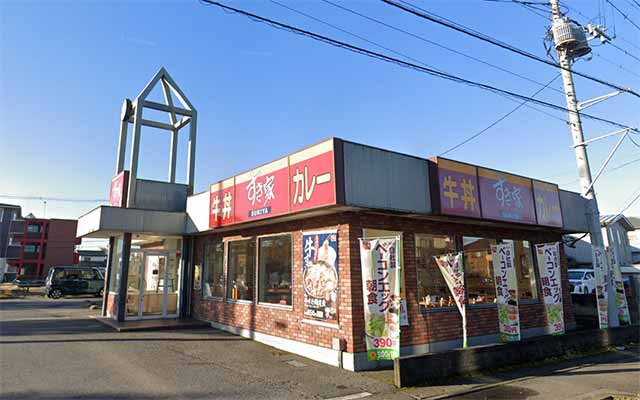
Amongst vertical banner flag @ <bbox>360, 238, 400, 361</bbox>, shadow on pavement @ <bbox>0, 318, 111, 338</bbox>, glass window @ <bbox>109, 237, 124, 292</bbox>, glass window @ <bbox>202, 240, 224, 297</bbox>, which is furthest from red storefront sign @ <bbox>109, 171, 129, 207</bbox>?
vertical banner flag @ <bbox>360, 238, 400, 361</bbox>

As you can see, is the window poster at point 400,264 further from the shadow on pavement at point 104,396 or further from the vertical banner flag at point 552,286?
the vertical banner flag at point 552,286

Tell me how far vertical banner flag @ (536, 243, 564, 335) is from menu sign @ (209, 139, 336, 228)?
6.67 meters

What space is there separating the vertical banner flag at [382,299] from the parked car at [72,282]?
24.1 metres

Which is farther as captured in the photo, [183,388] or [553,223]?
[553,223]

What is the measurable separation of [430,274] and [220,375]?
208 inches

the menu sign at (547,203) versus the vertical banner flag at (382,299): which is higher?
the menu sign at (547,203)

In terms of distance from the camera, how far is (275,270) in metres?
9.91

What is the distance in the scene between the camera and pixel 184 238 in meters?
14.1

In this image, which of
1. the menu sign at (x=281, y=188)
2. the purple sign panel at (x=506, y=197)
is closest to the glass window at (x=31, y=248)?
the menu sign at (x=281, y=188)

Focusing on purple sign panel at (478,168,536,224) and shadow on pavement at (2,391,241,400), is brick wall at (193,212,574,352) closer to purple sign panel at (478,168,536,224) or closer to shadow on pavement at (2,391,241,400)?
purple sign panel at (478,168,536,224)

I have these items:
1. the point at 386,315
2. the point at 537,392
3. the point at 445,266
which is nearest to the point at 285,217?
the point at 386,315

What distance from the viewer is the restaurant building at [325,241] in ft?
25.5

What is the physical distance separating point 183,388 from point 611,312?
11.9 meters

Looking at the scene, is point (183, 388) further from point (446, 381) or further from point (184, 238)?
point (184, 238)
